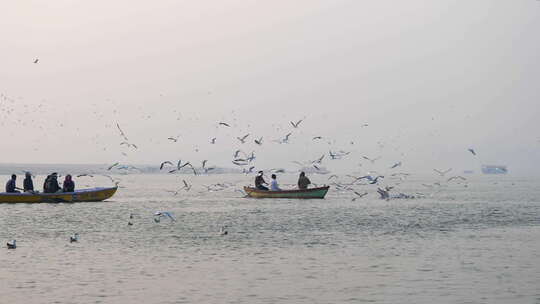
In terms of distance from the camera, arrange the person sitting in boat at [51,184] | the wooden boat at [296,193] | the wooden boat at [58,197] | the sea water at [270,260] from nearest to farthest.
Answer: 1. the sea water at [270,260]
2. the wooden boat at [58,197]
3. the person sitting in boat at [51,184]
4. the wooden boat at [296,193]

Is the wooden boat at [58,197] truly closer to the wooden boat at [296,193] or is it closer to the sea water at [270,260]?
the sea water at [270,260]

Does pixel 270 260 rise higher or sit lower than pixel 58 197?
lower

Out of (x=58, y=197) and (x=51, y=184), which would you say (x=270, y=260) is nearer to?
(x=51, y=184)

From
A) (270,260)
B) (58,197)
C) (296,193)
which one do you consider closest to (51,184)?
(58,197)

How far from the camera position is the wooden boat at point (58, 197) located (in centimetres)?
5150

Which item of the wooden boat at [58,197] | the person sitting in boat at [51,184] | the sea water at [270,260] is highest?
the person sitting in boat at [51,184]

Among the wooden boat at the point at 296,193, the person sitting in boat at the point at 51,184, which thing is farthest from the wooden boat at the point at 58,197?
the wooden boat at the point at 296,193

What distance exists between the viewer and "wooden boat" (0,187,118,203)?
51.5m

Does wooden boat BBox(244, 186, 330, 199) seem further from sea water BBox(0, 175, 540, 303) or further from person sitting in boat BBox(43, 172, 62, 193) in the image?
person sitting in boat BBox(43, 172, 62, 193)

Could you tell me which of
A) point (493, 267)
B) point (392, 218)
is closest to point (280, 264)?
point (493, 267)

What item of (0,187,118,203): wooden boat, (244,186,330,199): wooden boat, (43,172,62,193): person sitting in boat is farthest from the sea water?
(244,186,330,199): wooden boat

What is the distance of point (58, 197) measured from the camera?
175 feet

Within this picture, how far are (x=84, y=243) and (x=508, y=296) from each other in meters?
17.7

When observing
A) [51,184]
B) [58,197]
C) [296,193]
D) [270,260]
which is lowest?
[270,260]
